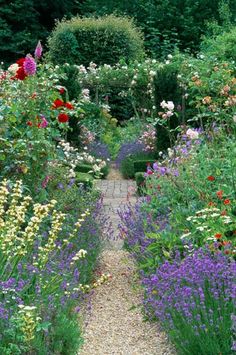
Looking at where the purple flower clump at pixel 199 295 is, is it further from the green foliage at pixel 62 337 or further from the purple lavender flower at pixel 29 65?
A: the purple lavender flower at pixel 29 65

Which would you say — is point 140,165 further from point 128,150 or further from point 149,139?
point 128,150

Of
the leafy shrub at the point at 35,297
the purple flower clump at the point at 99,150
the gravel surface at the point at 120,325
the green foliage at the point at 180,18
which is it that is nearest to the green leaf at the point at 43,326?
the leafy shrub at the point at 35,297

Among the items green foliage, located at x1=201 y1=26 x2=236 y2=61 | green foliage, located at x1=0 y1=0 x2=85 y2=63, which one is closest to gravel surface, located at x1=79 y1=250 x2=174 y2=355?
green foliage, located at x1=201 y1=26 x2=236 y2=61

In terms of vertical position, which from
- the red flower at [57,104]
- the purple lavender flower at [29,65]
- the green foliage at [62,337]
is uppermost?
the purple lavender flower at [29,65]

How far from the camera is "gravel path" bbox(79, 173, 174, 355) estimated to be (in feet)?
14.2

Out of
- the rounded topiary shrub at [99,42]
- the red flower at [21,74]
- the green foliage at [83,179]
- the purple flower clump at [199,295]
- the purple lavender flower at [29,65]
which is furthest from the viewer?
the rounded topiary shrub at [99,42]

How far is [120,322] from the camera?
479cm

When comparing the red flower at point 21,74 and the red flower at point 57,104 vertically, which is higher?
the red flower at point 21,74

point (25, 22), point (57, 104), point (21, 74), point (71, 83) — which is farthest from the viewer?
point (25, 22)

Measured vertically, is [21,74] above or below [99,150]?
above

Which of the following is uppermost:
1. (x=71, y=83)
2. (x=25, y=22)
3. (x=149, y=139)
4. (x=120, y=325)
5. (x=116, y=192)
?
(x=25, y=22)

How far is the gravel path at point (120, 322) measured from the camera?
14.2ft

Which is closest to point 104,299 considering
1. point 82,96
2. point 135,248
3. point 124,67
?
point 135,248

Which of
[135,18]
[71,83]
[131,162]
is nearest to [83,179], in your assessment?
[131,162]
